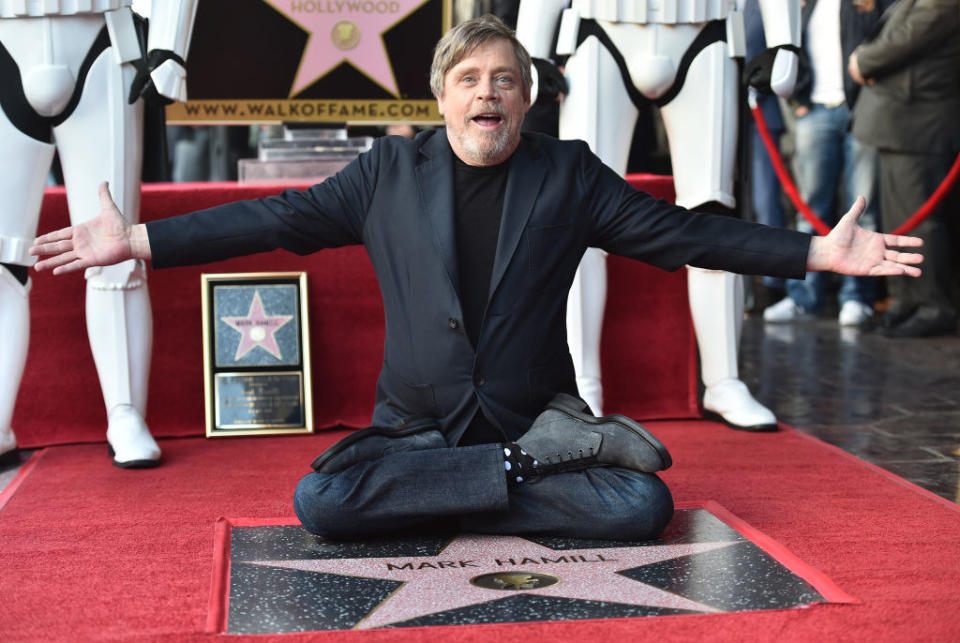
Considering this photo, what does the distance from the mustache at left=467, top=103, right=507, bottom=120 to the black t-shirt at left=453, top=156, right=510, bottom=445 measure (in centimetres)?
15

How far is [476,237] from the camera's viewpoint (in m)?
2.79

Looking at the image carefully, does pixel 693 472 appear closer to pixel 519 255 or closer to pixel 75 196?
pixel 519 255

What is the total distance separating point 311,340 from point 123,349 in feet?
2.41

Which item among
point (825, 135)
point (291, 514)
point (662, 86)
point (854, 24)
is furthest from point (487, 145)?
point (825, 135)

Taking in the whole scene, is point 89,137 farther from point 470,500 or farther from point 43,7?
point 470,500

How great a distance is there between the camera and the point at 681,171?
3951 mm

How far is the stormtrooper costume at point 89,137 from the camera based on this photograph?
329 centimetres

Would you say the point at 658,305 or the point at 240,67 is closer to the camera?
the point at 658,305

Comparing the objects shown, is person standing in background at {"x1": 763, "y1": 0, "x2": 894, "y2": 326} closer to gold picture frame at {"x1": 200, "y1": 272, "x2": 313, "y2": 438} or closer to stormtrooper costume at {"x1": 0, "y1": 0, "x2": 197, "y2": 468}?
gold picture frame at {"x1": 200, "y1": 272, "x2": 313, "y2": 438}

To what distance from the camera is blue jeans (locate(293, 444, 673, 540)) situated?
8.45ft

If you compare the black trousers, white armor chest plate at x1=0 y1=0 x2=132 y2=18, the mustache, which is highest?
white armor chest plate at x1=0 y1=0 x2=132 y2=18

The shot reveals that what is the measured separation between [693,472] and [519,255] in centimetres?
99

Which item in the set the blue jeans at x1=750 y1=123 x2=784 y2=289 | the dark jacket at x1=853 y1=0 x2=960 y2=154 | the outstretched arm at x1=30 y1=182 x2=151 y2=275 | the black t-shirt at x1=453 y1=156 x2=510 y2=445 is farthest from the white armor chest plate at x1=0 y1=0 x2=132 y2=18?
the blue jeans at x1=750 y1=123 x2=784 y2=289

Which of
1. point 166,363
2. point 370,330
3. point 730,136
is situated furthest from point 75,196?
point 730,136
